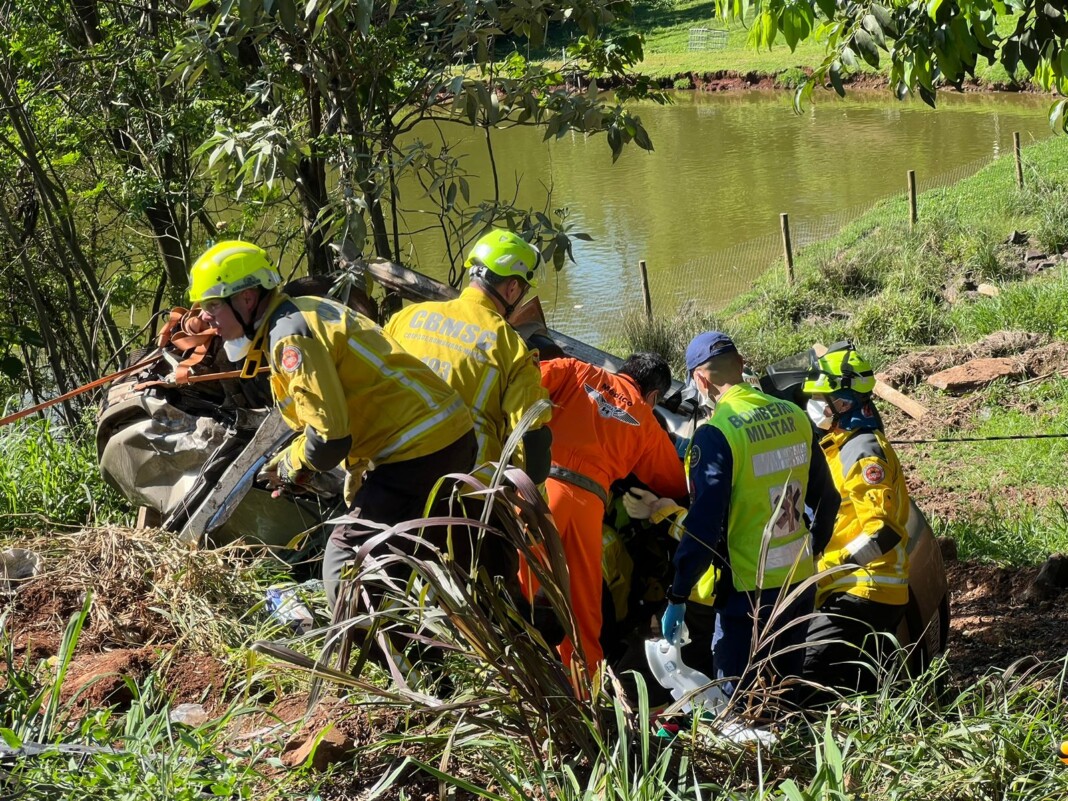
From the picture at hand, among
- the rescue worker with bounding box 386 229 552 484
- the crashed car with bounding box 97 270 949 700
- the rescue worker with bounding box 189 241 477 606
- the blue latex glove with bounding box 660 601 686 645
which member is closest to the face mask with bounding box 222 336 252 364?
the rescue worker with bounding box 189 241 477 606

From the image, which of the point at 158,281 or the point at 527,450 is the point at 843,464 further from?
the point at 158,281

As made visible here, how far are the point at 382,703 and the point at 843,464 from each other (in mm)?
2383

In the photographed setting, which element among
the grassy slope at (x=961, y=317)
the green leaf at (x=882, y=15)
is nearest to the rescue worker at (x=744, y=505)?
the green leaf at (x=882, y=15)

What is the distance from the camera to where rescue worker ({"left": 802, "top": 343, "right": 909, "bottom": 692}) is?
168 inches

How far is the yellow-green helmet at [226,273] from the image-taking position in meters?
3.79

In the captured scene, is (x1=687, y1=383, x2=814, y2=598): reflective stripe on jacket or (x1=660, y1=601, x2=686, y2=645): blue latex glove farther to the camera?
(x1=660, y1=601, x2=686, y2=645): blue latex glove

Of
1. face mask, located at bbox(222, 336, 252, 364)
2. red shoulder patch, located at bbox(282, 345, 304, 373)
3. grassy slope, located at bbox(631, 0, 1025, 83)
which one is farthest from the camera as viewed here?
grassy slope, located at bbox(631, 0, 1025, 83)

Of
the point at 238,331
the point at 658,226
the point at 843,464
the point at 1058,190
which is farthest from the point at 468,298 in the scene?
the point at 658,226

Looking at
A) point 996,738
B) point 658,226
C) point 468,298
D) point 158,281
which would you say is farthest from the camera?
point 658,226

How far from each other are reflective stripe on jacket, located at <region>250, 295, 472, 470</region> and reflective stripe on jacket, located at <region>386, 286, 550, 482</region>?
305 mm

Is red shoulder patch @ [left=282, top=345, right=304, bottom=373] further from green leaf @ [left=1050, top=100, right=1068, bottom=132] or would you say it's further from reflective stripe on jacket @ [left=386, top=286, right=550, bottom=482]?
green leaf @ [left=1050, top=100, right=1068, bottom=132]

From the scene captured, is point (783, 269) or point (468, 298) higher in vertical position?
point (468, 298)

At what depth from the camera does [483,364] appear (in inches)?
169

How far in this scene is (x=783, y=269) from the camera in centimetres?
1553
